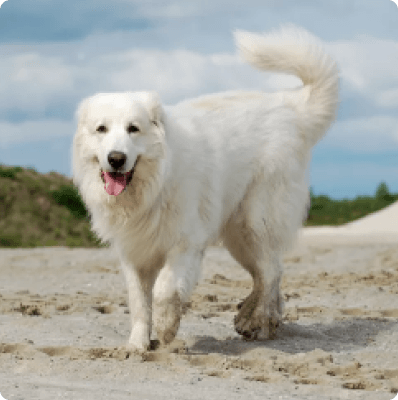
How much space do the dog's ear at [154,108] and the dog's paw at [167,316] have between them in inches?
45.3

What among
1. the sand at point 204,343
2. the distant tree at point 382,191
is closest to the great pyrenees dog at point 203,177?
the sand at point 204,343

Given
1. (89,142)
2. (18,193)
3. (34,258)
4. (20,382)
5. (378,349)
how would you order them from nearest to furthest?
(20,382)
(89,142)
(378,349)
(34,258)
(18,193)

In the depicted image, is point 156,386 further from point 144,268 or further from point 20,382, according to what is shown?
point 144,268

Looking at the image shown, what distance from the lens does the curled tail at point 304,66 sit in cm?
572

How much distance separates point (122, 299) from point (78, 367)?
273 centimetres

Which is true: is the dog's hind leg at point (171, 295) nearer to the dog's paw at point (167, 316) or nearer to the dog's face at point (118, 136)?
the dog's paw at point (167, 316)

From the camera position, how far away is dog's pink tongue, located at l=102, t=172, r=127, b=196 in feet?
14.0

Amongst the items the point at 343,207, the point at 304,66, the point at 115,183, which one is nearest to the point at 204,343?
the point at 115,183

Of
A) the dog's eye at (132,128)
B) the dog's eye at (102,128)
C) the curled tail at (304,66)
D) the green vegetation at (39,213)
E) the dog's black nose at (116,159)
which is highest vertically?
the curled tail at (304,66)

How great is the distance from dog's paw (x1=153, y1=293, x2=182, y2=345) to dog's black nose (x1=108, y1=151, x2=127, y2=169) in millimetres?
938

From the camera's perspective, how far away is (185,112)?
5152mm

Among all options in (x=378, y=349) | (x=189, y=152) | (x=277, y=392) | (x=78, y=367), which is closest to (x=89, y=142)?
(x=189, y=152)

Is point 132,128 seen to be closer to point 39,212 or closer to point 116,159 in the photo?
point 116,159

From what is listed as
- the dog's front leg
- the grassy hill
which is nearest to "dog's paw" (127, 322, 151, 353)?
the dog's front leg
